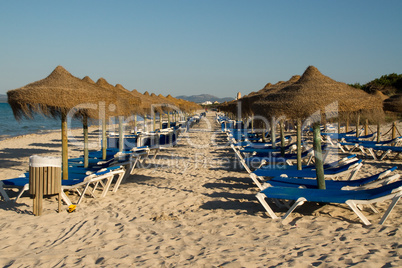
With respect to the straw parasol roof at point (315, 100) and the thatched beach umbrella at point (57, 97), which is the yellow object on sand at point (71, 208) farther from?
the straw parasol roof at point (315, 100)

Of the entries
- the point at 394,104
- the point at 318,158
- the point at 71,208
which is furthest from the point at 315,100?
the point at 394,104

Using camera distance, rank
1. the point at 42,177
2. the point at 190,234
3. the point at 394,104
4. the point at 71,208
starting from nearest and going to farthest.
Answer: the point at 190,234 → the point at 42,177 → the point at 71,208 → the point at 394,104

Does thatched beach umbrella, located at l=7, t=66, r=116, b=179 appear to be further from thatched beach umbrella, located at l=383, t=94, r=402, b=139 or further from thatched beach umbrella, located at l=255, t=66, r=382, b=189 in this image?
thatched beach umbrella, located at l=383, t=94, r=402, b=139

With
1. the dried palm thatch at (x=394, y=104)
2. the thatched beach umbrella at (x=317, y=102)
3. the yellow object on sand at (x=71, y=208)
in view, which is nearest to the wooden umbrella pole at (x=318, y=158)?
the thatched beach umbrella at (x=317, y=102)

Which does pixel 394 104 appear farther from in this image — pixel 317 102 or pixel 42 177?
pixel 42 177

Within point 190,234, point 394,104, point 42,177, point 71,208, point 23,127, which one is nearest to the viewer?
point 190,234

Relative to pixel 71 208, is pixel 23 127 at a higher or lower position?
higher

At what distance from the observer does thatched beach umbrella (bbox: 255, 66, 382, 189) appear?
4004 mm

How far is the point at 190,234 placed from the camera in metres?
3.54

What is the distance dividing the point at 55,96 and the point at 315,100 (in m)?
3.65

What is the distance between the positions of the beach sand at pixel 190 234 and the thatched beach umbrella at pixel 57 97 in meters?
1.19

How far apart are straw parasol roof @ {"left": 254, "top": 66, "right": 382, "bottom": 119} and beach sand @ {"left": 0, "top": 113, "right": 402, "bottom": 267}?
1.28 m

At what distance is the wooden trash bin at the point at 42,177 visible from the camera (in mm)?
4137

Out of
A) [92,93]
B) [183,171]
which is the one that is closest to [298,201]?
[92,93]
